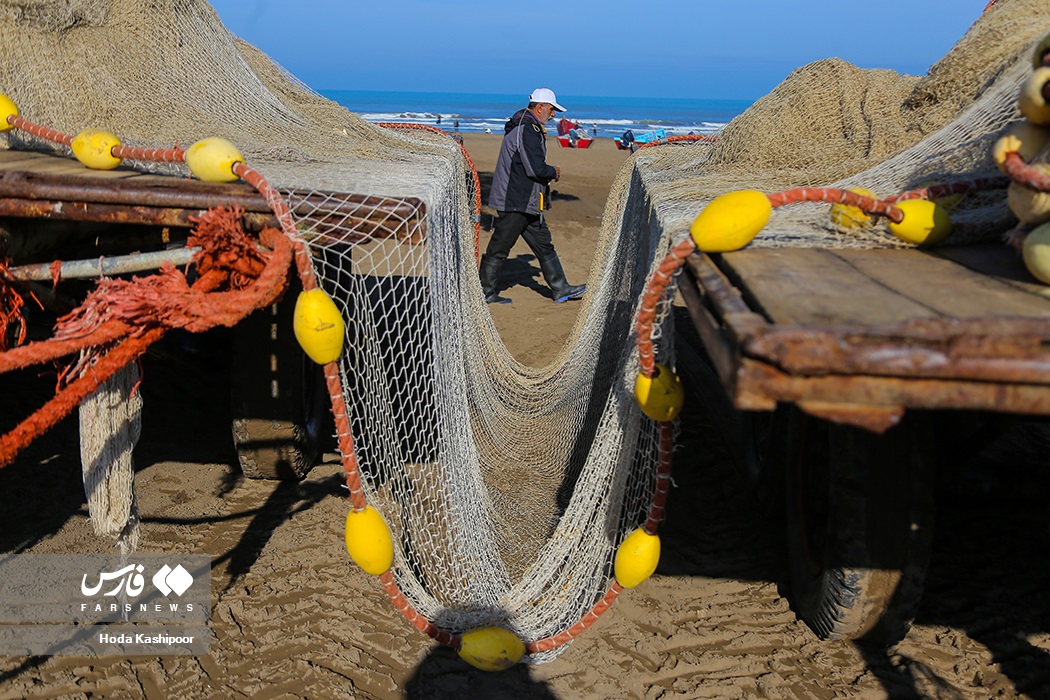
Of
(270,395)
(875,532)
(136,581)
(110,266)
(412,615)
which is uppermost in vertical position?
(110,266)

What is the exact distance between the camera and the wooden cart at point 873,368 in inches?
46.1

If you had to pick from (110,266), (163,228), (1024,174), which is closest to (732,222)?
(1024,174)

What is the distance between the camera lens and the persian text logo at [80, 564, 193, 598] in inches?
111

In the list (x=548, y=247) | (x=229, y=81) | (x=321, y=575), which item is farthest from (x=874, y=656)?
(x=548, y=247)

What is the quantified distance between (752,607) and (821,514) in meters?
0.42

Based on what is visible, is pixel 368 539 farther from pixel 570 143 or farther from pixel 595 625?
pixel 570 143

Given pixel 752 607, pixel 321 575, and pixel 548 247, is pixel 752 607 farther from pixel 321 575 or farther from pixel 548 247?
pixel 548 247

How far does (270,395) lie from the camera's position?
341cm

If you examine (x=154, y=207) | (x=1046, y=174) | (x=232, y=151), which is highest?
(x=1046, y=174)

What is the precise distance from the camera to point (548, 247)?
7484mm

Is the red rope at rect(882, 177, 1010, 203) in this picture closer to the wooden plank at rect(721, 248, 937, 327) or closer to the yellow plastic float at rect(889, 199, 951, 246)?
the yellow plastic float at rect(889, 199, 951, 246)

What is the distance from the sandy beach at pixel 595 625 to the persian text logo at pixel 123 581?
0.17 metres

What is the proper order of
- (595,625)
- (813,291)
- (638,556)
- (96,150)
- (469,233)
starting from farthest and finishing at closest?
(469,233) < (595,625) < (96,150) < (638,556) < (813,291)

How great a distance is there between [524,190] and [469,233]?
3.22m
